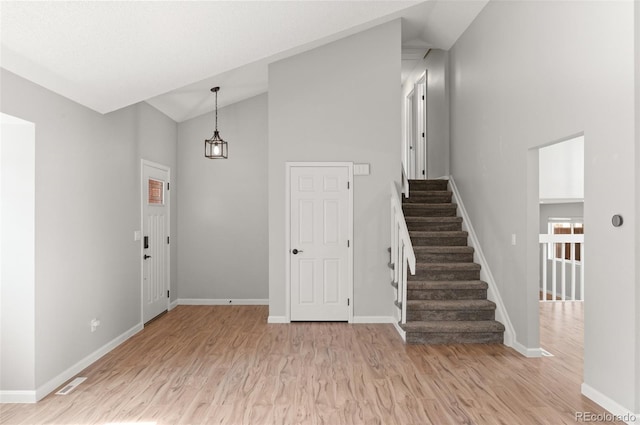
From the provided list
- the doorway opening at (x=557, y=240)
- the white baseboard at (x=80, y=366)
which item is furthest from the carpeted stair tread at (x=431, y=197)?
the white baseboard at (x=80, y=366)

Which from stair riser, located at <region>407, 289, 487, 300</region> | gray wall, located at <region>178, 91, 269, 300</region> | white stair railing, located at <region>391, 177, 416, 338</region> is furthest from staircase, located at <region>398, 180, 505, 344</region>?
gray wall, located at <region>178, 91, 269, 300</region>

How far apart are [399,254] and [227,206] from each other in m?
3.01

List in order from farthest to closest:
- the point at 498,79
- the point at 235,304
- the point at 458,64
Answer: the point at 235,304
the point at 458,64
the point at 498,79

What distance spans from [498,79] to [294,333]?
150 inches

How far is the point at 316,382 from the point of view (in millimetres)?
3643

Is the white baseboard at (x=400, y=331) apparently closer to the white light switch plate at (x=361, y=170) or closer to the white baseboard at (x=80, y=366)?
the white light switch plate at (x=361, y=170)

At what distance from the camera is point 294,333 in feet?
16.9

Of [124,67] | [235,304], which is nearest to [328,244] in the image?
[235,304]

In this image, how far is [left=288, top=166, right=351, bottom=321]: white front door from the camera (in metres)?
5.66

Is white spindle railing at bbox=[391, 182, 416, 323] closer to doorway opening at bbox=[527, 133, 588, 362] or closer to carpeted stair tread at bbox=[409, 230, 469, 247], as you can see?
carpeted stair tread at bbox=[409, 230, 469, 247]

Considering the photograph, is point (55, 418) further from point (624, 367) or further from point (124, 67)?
point (624, 367)

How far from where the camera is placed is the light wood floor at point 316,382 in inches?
120

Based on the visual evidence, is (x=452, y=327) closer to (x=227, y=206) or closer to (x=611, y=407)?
(x=611, y=407)

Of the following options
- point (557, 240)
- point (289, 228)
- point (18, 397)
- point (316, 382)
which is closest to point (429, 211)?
point (557, 240)
